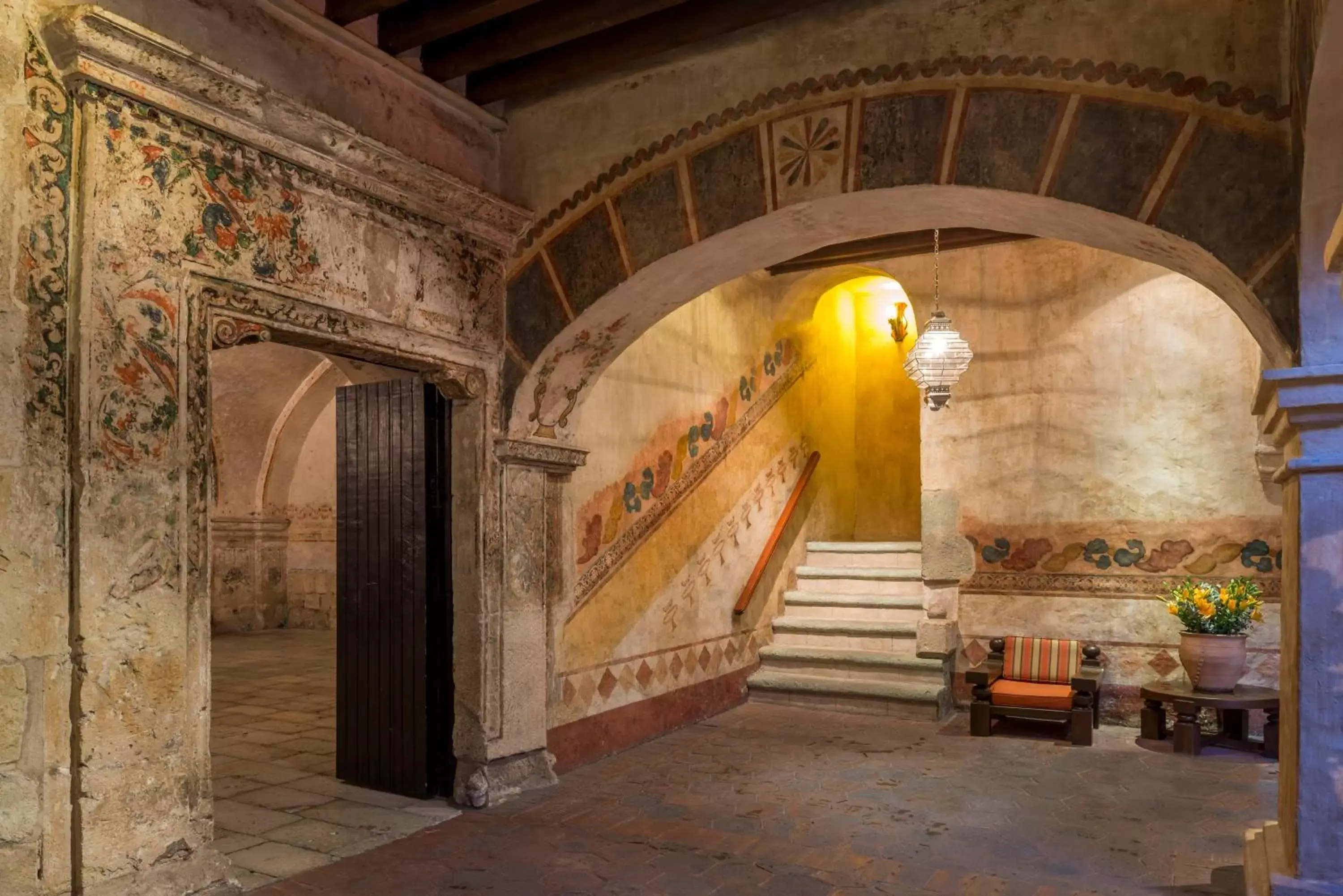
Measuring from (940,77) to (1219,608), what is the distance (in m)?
3.87

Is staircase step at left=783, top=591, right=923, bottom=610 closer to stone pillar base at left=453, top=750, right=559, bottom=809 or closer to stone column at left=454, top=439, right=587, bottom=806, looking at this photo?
stone column at left=454, top=439, right=587, bottom=806

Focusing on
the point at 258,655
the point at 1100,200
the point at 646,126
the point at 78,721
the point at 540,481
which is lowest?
Result: the point at 258,655

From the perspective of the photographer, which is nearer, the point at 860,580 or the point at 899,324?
the point at 860,580

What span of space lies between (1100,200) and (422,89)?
2949 millimetres

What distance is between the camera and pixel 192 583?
3305 millimetres

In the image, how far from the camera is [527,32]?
164 inches

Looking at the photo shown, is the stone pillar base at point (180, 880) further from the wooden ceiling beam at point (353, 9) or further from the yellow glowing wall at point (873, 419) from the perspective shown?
the yellow glowing wall at point (873, 419)

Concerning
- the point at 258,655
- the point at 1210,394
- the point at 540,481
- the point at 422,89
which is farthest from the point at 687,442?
the point at 258,655

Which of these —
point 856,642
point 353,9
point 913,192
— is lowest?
point 856,642

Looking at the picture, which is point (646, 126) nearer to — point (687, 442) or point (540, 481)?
point (540, 481)

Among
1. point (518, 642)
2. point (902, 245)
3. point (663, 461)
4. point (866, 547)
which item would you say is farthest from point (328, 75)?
point (866, 547)

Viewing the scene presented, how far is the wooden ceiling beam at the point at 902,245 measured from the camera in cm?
674

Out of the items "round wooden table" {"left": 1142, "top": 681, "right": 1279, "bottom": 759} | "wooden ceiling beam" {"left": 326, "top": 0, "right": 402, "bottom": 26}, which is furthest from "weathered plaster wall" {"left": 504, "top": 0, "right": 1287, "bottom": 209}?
"round wooden table" {"left": 1142, "top": 681, "right": 1279, "bottom": 759}

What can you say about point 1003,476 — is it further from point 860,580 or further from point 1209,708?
point 1209,708
